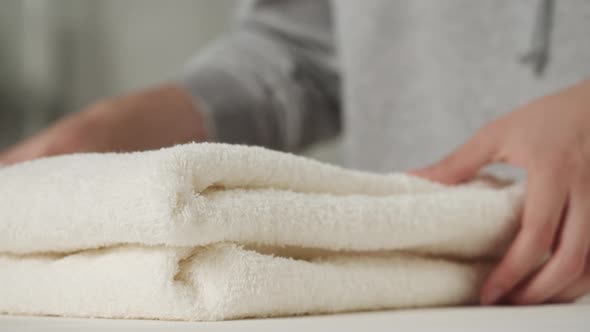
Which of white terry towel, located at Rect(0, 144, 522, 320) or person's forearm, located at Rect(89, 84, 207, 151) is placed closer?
white terry towel, located at Rect(0, 144, 522, 320)

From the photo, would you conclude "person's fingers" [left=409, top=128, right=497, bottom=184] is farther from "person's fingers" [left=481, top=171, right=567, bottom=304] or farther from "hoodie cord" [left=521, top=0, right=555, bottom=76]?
"hoodie cord" [left=521, top=0, right=555, bottom=76]

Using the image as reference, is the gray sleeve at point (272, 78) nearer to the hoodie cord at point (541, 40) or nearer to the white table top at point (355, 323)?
the hoodie cord at point (541, 40)

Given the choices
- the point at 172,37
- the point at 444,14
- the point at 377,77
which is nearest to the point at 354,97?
the point at 377,77

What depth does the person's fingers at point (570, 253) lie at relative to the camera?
51cm

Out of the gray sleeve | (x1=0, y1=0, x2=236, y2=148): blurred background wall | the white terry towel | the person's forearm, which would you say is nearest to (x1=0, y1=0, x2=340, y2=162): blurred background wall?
(x1=0, y1=0, x2=236, y2=148): blurred background wall

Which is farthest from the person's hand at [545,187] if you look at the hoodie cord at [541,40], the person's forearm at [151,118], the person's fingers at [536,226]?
the person's forearm at [151,118]

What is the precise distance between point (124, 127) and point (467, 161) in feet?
1.33

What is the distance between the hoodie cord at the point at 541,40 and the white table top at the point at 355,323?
1.46ft

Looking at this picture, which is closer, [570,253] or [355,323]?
[355,323]

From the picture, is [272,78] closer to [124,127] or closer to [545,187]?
[124,127]

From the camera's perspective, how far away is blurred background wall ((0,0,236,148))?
64.8 inches

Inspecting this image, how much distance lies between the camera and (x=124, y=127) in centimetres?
80

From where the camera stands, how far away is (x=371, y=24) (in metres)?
0.98

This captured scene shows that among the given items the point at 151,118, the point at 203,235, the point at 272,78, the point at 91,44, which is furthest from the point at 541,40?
the point at 91,44
